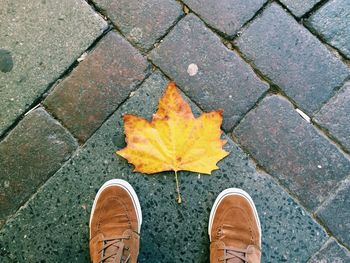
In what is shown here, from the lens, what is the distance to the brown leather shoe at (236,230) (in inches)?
79.3

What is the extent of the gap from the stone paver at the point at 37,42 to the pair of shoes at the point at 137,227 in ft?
2.03

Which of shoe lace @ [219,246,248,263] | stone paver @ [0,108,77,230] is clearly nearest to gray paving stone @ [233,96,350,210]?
shoe lace @ [219,246,248,263]

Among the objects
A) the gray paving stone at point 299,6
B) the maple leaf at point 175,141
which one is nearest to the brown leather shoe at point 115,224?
A: the maple leaf at point 175,141

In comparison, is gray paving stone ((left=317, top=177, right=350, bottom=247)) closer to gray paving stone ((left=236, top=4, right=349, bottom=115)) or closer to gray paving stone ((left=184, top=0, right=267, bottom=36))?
gray paving stone ((left=236, top=4, right=349, bottom=115))

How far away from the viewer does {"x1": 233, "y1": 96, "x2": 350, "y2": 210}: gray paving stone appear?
2.08 meters

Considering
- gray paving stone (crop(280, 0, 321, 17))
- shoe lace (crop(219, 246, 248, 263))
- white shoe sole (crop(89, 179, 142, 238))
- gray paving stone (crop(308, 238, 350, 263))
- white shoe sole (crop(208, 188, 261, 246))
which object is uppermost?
gray paving stone (crop(280, 0, 321, 17))

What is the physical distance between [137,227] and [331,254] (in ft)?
3.21

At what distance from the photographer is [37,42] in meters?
2.11

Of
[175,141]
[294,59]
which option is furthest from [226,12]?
[175,141]

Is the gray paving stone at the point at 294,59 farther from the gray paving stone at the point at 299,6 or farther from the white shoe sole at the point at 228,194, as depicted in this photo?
the white shoe sole at the point at 228,194

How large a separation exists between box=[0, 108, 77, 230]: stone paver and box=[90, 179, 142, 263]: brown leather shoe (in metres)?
0.29

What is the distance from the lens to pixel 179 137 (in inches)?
78.6

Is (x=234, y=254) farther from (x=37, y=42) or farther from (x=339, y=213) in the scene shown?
(x=37, y=42)

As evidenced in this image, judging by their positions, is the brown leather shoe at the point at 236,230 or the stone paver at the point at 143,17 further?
the stone paver at the point at 143,17
